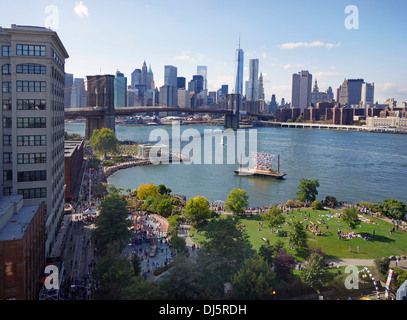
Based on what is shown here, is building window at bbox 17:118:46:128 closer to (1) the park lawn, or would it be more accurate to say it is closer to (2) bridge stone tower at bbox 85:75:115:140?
(1) the park lawn

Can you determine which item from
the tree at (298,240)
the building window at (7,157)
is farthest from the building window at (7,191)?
the tree at (298,240)

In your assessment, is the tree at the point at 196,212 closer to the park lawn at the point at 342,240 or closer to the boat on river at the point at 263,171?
the park lawn at the point at 342,240

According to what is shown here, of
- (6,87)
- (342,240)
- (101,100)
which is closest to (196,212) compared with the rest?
(342,240)

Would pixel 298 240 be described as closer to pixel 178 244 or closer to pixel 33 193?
pixel 178 244
